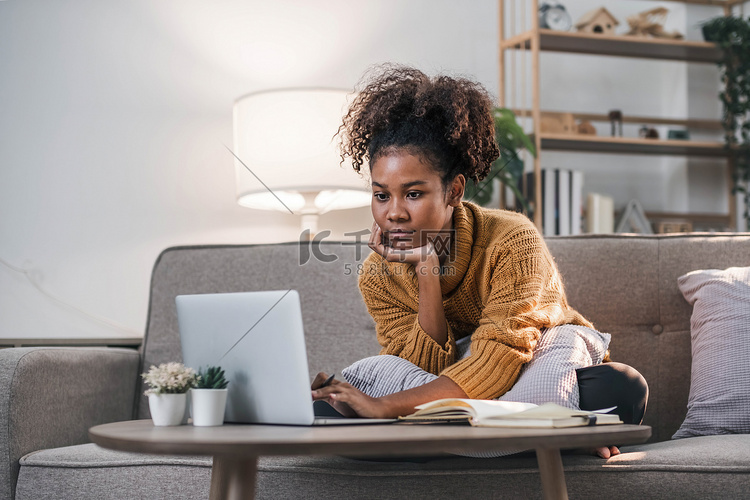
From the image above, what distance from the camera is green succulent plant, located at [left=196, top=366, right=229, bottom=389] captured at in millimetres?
899

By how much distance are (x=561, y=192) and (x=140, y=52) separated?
1.52 metres

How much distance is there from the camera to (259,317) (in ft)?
2.88

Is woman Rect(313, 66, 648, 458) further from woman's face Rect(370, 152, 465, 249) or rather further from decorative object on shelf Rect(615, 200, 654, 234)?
decorative object on shelf Rect(615, 200, 654, 234)

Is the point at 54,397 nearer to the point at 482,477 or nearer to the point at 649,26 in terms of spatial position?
the point at 482,477

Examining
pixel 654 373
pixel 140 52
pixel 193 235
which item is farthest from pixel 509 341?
pixel 140 52

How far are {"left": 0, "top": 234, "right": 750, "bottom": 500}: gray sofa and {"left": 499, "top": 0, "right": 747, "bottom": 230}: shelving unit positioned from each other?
0.80 m

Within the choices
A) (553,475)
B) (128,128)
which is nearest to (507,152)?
(128,128)

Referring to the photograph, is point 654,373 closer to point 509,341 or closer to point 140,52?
point 509,341

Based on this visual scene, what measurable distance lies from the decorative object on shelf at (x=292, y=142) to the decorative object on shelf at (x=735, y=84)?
153cm

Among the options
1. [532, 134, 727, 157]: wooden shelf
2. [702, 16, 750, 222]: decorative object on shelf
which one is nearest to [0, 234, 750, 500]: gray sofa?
[532, 134, 727, 157]: wooden shelf

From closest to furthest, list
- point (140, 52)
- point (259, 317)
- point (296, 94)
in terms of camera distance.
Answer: point (259, 317)
point (296, 94)
point (140, 52)

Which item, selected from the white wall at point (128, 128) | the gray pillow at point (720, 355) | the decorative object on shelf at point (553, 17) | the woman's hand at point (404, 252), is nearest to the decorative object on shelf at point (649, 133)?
the decorative object on shelf at point (553, 17)

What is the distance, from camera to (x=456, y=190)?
4.41ft

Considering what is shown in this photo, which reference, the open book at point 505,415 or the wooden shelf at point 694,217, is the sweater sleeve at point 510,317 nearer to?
the open book at point 505,415
